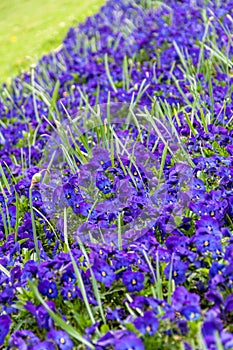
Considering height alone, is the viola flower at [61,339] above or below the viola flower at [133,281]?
above

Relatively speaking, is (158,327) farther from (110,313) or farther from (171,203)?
(171,203)

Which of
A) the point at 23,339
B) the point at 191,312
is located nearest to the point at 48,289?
the point at 23,339

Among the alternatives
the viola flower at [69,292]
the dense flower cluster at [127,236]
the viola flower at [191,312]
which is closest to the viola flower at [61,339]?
the dense flower cluster at [127,236]

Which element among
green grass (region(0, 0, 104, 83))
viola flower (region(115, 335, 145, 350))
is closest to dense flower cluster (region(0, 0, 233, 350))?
viola flower (region(115, 335, 145, 350))

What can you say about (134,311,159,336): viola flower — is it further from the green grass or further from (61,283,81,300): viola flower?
the green grass

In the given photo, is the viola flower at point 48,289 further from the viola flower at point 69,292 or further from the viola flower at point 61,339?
the viola flower at point 61,339
